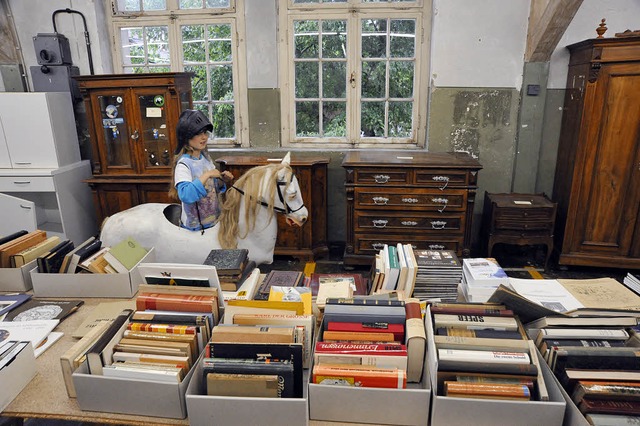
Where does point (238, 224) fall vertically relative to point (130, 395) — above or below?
above

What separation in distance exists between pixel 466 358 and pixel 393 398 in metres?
0.28

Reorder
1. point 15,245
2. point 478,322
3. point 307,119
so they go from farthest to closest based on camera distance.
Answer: point 307,119 < point 15,245 < point 478,322

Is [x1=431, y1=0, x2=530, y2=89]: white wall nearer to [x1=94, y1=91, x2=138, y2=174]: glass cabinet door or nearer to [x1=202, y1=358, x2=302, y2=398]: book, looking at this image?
[x1=94, y1=91, x2=138, y2=174]: glass cabinet door

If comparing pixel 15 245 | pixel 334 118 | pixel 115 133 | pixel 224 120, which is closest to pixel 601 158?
pixel 334 118

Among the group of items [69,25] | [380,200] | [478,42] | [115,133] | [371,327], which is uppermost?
[69,25]

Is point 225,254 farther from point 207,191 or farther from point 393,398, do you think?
point 393,398

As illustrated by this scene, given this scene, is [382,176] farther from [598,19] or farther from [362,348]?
[362,348]

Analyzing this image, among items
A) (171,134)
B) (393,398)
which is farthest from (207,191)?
(393,398)

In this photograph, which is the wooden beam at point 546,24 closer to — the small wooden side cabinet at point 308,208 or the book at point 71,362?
the small wooden side cabinet at point 308,208

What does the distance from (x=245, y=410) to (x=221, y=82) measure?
169 inches

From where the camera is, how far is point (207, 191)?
3107 mm

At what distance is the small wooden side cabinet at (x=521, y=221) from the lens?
428cm

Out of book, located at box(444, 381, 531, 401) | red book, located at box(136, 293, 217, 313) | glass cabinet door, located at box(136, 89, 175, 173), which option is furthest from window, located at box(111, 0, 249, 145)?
book, located at box(444, 381, 531, 401)

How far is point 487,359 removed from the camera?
4.75 feet
